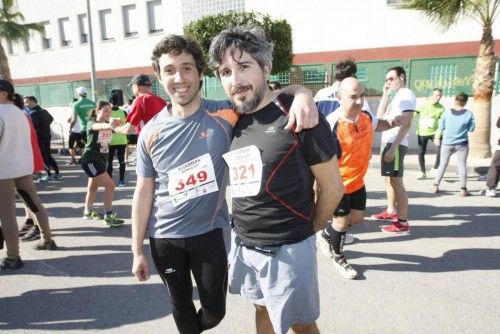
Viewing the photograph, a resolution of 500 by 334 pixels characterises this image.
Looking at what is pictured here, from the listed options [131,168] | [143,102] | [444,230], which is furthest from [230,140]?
[131,168]

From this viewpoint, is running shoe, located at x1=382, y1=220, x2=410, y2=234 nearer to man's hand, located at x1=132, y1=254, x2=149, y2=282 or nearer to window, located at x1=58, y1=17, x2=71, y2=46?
man's hand, located at x1=132, y1=254, x2=149, y2=282

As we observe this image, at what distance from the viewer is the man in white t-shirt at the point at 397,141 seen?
173 inches

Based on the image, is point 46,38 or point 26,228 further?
point 46,38

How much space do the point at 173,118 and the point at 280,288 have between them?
42.9 inches

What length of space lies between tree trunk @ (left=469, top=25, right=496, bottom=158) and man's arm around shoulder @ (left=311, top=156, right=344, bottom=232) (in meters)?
9.12

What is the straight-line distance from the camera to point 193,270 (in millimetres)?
2309

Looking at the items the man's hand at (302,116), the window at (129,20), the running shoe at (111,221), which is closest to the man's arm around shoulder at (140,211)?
the man's hand at (302,116)

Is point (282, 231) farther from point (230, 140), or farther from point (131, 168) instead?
point (131, 168)

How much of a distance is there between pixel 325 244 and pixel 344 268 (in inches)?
21.3

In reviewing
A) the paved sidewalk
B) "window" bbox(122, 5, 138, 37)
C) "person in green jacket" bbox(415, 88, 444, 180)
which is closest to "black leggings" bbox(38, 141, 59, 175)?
the paved sidewalk

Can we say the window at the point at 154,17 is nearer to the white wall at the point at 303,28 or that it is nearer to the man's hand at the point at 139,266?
the white wall at the point at 303,28

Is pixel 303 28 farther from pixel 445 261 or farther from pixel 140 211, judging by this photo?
pixel 140 211

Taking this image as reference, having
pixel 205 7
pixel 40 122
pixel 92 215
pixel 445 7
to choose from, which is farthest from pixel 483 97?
pixel 205 7

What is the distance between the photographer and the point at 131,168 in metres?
10.6
